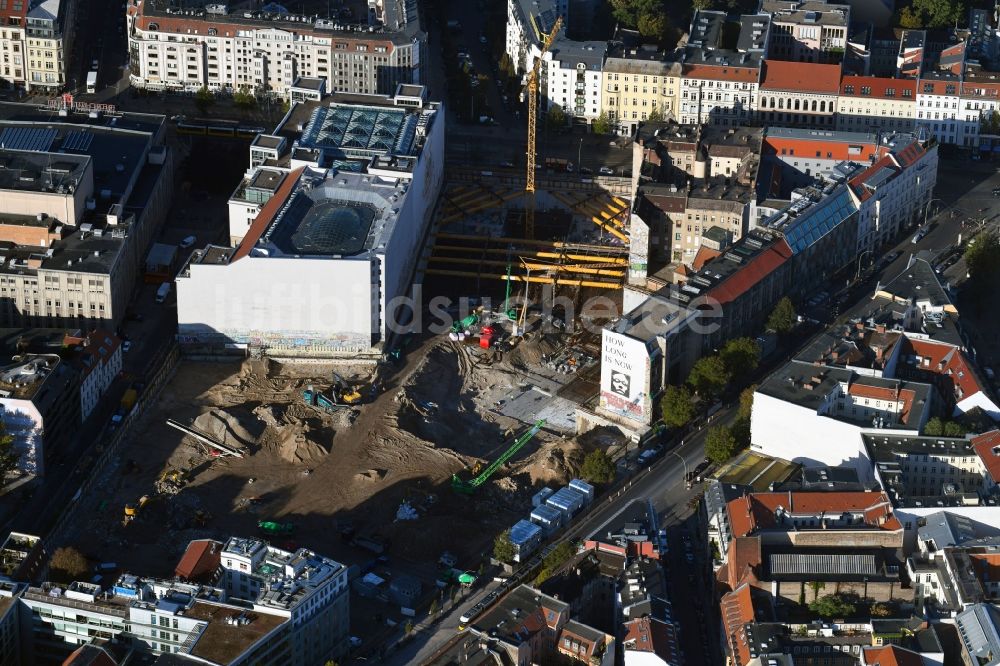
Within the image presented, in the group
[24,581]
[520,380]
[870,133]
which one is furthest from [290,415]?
[870,133]

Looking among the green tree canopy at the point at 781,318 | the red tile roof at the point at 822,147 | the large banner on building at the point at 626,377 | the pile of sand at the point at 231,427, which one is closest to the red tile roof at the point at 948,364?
the green tree canopy at the point at 781,318

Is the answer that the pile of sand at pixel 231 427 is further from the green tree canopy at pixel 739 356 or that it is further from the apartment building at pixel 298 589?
the green tree canopy at pixel 739 356

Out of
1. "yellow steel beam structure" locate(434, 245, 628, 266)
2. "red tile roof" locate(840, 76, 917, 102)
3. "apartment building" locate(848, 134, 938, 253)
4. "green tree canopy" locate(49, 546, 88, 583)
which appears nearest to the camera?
"green tree canopy" locate(49, 546, 88, 583)

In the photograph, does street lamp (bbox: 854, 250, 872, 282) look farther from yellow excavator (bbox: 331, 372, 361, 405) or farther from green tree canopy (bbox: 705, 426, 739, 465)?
yellow excavator (bbox: 331, 372, 361, 405)

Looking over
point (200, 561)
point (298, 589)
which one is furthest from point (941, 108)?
point (200, 561)

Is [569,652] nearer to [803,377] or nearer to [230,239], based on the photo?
[803,377]

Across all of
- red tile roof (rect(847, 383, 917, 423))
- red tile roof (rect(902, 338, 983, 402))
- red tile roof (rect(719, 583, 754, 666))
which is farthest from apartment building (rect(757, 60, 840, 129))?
red tile roof (rect(719, 583, 754, 666))
